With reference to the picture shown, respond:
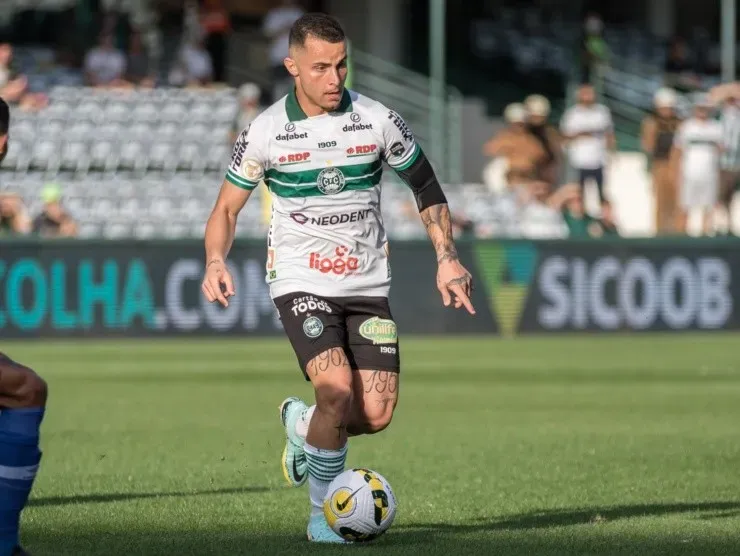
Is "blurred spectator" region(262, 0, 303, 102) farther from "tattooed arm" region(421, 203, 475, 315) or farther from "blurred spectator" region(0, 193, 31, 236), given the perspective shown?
"tattooed arm" region(421, 203, 475, 315)

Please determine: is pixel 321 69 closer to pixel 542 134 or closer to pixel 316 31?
pixel 316 31

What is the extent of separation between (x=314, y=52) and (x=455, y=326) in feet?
52.8

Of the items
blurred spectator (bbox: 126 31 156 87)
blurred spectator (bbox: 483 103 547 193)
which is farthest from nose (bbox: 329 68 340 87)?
blurred spectator (bbox: 126 31 156 87)

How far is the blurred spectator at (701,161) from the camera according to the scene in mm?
26484

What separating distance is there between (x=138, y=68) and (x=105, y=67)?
648mm

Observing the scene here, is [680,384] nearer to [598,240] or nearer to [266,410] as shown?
[266,410]

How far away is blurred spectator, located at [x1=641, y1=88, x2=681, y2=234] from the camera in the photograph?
2738cm

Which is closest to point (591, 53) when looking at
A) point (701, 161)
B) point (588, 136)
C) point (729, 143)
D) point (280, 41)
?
point (729, 143)

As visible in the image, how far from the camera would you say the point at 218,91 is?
95.0ft

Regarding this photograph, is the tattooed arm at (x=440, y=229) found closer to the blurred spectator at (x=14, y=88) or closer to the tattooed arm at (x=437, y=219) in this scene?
the tattooed arm at (x=437, y=219)

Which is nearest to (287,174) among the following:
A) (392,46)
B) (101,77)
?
(101,77)

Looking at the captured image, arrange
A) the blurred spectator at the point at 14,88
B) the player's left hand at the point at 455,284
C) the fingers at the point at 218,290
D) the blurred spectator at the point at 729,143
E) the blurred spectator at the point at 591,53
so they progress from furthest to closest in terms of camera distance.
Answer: the blurred spectator at the point at 591,53 < the blurred spectator at the point at 729,143 < the blurred spectator at the point at 14,88 < the player's left hand at the point at 455,284 < the fingers at the point at 218,290

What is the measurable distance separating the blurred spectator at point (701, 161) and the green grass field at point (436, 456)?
6676 mm

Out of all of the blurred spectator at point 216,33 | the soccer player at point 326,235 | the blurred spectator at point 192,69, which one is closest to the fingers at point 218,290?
the soccer player at point 326,235
